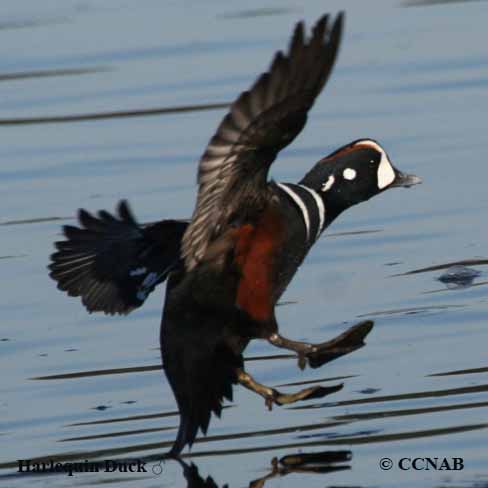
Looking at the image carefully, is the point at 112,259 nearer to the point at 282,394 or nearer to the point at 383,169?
the point at 282,394

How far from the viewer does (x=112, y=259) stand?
824 centimetres

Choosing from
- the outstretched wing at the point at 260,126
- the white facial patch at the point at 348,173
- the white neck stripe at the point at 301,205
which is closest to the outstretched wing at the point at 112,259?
the white neck stripe at the point at 301,205

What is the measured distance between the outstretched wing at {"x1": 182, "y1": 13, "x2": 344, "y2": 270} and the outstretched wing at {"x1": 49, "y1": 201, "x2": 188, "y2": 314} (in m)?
0.70

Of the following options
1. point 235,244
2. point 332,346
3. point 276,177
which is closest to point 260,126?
point 235,244

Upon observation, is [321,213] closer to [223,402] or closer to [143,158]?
[223,402]

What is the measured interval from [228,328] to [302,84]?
1349 mm

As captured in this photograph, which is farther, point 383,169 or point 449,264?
point 449,264

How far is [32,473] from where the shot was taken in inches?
279

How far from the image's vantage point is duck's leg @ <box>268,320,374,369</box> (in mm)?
7555

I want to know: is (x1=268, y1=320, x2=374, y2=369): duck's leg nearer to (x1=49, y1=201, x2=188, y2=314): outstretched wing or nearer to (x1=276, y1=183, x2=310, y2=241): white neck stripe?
(x1=276, y1=183, x2=310, y2=241): white neck stripe

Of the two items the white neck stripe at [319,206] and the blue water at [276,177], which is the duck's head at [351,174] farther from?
the blue water at [276,177]

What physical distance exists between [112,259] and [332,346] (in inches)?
50.1

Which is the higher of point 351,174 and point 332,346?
point 351,174

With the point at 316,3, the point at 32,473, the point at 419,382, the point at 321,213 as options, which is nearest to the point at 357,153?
the point at 321,213
